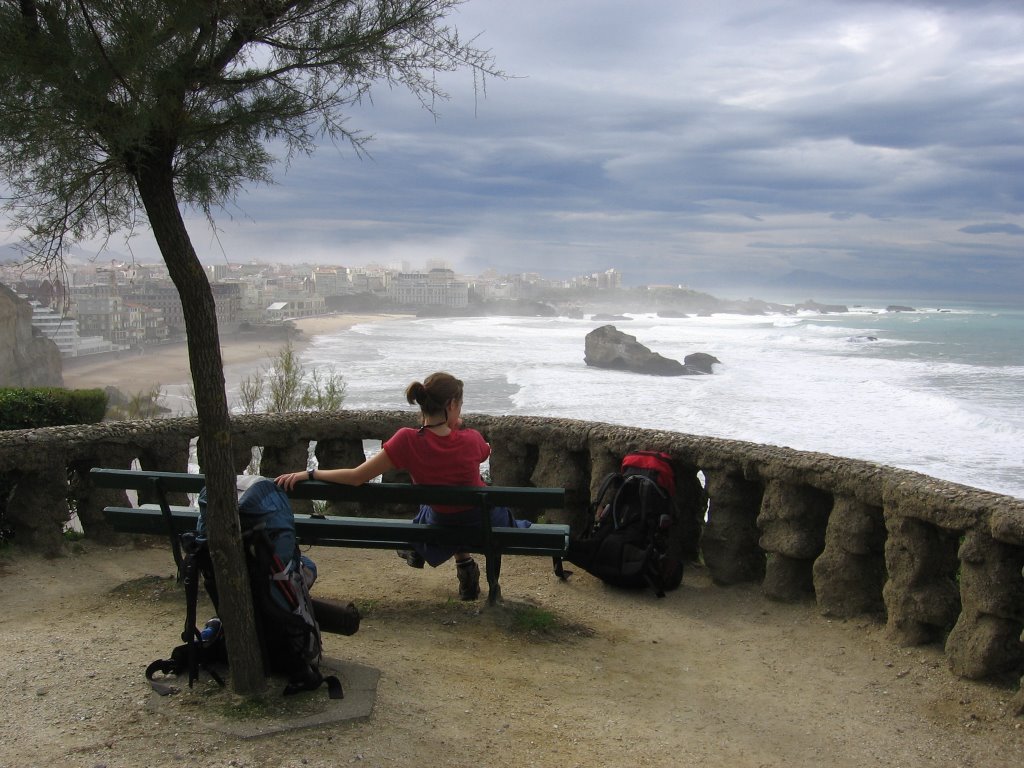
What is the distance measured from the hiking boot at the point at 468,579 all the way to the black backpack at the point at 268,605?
1.43m

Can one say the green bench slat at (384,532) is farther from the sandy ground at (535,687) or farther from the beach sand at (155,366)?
the beach sand at (155,366)

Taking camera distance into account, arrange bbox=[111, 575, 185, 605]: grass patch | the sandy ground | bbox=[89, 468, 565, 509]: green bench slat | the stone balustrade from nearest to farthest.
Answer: the sandy ground → the stone balustrade → bbox=[89, 468, 565, 509]: green bench slat → bbox=[111, 575, 185, 605]: grass patch

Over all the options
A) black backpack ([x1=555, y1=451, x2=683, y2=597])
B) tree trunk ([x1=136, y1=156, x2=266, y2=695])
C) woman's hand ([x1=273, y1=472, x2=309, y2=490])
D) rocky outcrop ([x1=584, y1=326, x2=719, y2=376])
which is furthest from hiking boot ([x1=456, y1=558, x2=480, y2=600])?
rocky outcrop ([x1=584, y1=326, x2=719, y2=376])

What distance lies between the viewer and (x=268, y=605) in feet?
12.4

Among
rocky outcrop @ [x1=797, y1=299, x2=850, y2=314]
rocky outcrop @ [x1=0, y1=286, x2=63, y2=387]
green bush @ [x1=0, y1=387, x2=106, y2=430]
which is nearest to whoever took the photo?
green bush @ [x1=0, y1=387, x2=106, y2=430]

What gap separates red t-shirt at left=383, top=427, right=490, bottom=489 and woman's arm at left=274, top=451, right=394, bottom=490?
0.05m

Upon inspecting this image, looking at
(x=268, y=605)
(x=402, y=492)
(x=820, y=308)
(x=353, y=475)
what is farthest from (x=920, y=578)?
(x=820, y=308)

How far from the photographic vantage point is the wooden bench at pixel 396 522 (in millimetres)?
4867

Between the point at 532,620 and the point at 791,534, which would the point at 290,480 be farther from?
the point at 791,534

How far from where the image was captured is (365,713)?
11.9ft

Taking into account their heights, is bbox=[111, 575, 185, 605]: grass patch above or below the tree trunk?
below

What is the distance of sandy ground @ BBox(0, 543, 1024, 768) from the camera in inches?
136

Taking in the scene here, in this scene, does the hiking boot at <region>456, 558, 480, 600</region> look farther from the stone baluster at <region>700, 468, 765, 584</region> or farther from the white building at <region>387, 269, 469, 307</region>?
the white building at <region>387, 269, 469, 307</region>

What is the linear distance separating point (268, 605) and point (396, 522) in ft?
4.56
